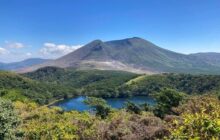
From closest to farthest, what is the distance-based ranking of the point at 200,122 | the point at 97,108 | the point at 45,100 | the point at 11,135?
the point at 200,122 → the point at 11,135 → the point at 97,108 → the point at 45,100

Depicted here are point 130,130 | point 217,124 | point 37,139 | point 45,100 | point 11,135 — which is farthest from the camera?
point 45,100

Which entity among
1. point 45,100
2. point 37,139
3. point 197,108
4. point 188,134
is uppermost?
point 188,134

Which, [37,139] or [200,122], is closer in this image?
[200,122]

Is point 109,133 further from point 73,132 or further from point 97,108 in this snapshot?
point 97,108

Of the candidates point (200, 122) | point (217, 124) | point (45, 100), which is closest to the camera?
point (217, 124)

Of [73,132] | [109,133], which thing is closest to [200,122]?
[109,133]

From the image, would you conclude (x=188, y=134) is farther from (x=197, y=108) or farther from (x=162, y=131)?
(x=197, y=108)

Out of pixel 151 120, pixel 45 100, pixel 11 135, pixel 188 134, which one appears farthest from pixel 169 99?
pixel 45 100

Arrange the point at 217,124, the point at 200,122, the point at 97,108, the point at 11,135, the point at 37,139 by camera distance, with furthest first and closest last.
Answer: the point at 97,108 < the point at 37,139 < the point at 11,135 < the point at 200,122 < the point at 217,124

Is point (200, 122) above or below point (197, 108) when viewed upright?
above
